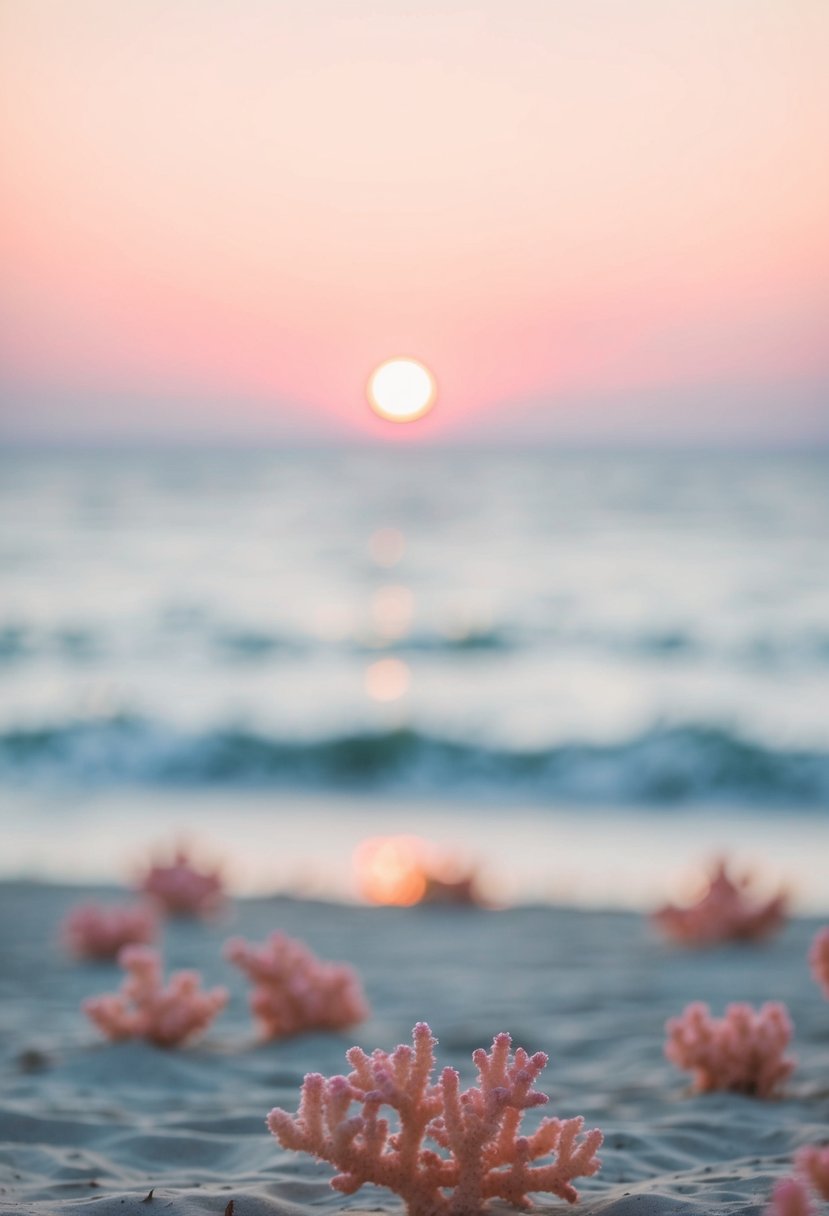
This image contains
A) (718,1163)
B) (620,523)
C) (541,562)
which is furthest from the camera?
(620,523)

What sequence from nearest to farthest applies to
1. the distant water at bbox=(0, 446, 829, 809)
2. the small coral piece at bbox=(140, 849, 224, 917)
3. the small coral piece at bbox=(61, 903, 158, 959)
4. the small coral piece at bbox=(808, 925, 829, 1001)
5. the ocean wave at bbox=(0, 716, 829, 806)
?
the small coral piece at bbox=(808, 925, 829, 1001), the small coral piece at bbox=(61, 903, 158, 959), the small coral piece at bbox=(140, 849, 224, 917), the ocean wave at bbox=(0, 716, 829, 806), the distant water at bbox=(0, 446, 829, 809)

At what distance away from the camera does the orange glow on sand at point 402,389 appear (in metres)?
37.1

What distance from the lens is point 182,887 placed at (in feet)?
24.1

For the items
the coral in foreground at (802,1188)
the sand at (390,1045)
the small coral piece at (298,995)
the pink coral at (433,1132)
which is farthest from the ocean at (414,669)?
the coral in foreground at (802,1188)

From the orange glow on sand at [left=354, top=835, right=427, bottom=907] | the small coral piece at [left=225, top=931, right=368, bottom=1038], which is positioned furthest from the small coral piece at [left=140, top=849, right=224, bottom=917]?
the small coral piece at [left=225, top=931, right=368, bottom=1038]

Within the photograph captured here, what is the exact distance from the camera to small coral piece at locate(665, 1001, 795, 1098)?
3.66 m

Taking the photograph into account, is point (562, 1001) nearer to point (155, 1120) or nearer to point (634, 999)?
point (634, 999)

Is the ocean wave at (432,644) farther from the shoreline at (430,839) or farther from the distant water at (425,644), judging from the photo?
the shoreline at (430,839)

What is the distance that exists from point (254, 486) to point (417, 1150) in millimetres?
54819

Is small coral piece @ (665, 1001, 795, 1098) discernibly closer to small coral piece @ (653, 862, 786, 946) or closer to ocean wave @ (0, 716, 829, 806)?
small coral piece @ (653, 862, 786, 946)

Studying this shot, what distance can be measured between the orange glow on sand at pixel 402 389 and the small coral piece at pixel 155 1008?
32198 mm

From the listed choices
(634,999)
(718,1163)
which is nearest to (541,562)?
(634,999)

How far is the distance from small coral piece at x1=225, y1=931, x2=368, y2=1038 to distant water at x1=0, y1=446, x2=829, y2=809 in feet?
30.1

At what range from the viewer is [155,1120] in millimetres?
3566
